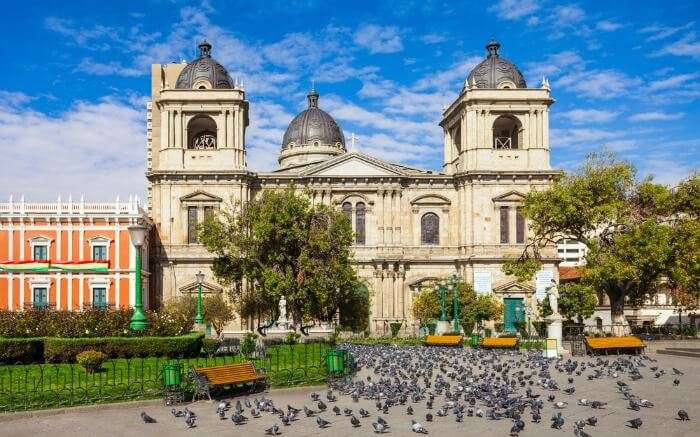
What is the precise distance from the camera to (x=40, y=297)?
51.4m

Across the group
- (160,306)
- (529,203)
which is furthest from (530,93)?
(160,306)

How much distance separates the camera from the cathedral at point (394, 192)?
55406mm

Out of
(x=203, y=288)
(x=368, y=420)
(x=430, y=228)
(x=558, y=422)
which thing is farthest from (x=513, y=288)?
(x=558, y=422)

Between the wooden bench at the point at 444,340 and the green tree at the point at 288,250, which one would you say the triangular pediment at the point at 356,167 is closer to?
the green tree at the point at 288,250

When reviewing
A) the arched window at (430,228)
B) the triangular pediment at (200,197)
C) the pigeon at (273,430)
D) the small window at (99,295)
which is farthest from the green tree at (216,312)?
the pigeon at (273,430)

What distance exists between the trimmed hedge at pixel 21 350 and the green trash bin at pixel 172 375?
9294 millimetres

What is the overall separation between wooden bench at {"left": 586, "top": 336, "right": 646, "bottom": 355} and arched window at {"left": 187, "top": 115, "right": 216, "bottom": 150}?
34.4 meters

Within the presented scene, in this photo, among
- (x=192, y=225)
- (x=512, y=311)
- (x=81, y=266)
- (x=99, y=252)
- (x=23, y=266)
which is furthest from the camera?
(x=192, y=225)

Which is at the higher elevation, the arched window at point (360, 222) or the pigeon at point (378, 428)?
the arched window at point (360, 222)

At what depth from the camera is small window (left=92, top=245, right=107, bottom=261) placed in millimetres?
52062

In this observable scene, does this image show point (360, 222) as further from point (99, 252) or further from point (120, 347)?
point (120, 347)

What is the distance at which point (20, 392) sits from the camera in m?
19.0

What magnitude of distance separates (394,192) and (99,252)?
2056cm

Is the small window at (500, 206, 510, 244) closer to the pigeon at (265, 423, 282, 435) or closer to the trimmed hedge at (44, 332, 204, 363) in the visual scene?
the trimmed hedge at (44, 332, 204, 363)
